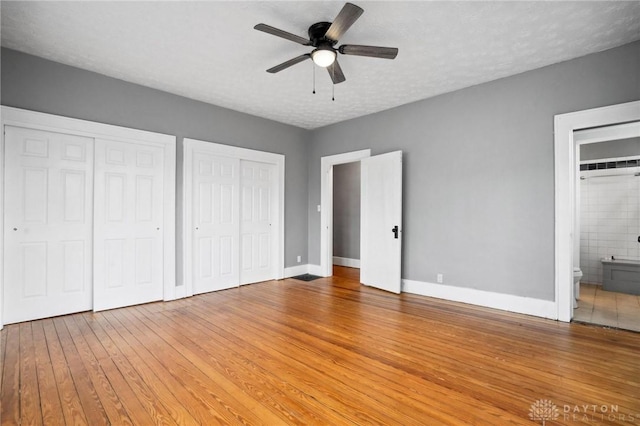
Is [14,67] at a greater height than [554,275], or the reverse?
[14,67]

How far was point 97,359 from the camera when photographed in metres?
2.60

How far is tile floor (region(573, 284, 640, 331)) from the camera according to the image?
3.45 meters

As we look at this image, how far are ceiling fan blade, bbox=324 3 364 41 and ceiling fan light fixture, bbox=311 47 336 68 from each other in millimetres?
124

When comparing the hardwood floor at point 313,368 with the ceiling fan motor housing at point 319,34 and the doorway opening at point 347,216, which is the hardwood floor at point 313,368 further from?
the doorway opening at point 347,216

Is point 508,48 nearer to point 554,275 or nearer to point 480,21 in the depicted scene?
point 480,21

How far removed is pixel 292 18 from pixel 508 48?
221cm

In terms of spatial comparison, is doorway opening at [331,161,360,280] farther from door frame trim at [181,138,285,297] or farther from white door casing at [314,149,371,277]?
door frame trim at [181,138,285,297]

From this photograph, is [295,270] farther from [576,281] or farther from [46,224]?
[576,281]

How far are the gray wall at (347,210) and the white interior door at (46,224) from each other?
5.00 meters

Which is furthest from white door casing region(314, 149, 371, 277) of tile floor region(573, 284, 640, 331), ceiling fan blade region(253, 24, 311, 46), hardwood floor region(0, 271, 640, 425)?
tile floor region(573, 284, 640, 331)

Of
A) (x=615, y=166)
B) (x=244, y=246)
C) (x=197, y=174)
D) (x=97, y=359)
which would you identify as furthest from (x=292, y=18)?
(x=615, y=166)

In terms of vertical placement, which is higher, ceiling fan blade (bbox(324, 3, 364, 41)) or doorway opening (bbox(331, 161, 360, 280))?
ceiling fan blade (bbox(324, 3, 364, 41))

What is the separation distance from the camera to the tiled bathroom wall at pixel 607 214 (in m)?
5.09

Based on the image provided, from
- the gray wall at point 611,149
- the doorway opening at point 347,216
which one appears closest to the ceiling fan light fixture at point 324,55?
the doorway opening at point 347,216
